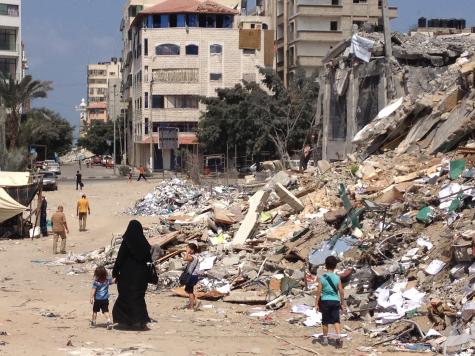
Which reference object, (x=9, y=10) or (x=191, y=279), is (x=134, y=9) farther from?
(x=191, y=279)

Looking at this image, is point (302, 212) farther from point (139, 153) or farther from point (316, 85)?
point (139, 153)

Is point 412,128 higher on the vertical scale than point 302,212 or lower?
higher

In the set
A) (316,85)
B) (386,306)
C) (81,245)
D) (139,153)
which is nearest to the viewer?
(386,306)

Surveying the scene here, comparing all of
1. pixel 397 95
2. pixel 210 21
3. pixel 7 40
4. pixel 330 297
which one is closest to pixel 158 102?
pixel 210 21

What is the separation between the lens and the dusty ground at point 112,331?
9720 mm

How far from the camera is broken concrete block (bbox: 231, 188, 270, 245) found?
55.1ft

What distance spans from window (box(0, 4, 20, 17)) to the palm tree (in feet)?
37.0

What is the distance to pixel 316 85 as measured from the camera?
2261 inches

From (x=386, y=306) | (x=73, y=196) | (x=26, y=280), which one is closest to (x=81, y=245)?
(x=26, y=280)

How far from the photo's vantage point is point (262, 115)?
56.0 metres

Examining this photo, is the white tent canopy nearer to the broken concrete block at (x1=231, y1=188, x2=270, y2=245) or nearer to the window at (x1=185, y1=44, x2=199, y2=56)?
the broken concrete block at (x1=231, y1=188, x2=270, y2=245)

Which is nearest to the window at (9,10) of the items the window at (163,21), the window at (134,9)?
the window at (163,21)

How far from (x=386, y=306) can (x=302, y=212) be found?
6.13 metres

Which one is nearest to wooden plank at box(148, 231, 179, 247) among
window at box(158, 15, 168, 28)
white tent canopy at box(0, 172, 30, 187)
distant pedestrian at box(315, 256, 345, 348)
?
distant pedestrian at box(315, 256, 345, 348)
